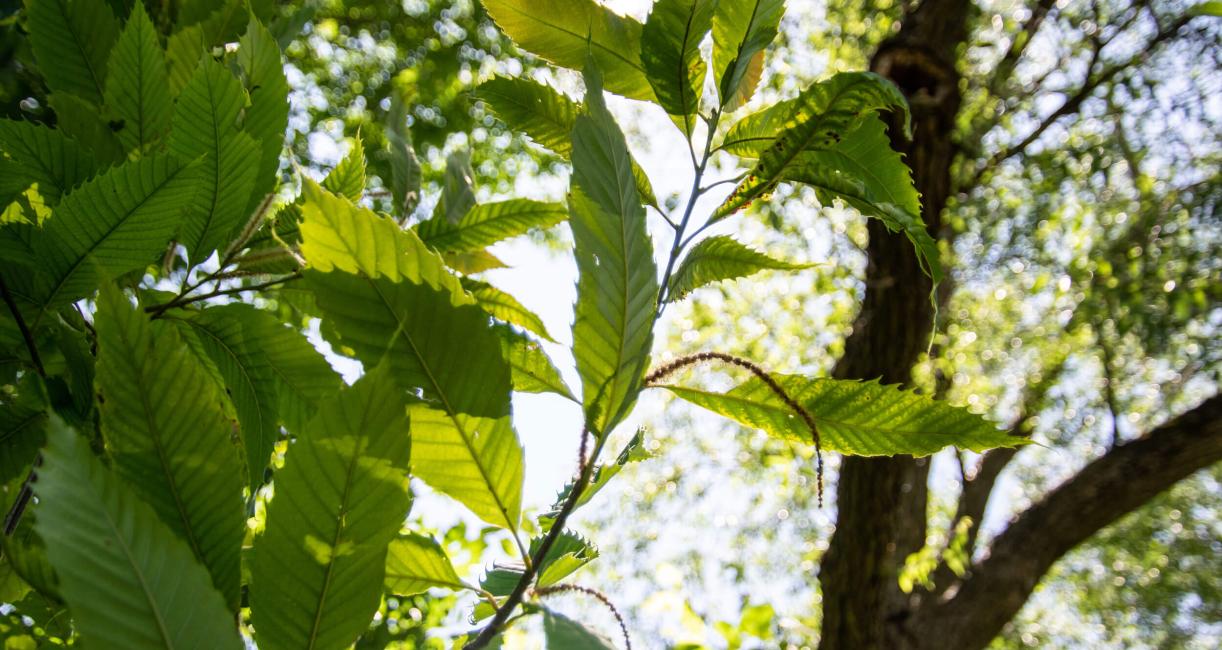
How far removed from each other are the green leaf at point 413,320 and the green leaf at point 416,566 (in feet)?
0.33

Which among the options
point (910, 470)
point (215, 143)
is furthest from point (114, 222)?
point (910, 470)

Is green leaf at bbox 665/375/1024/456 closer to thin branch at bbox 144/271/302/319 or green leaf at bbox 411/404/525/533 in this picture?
green leaf at bbox 411/404/525/533

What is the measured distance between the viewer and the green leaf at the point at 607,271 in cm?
47

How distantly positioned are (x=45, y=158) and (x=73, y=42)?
259mm

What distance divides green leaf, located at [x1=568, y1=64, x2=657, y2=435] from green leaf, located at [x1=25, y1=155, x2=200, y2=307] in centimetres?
34

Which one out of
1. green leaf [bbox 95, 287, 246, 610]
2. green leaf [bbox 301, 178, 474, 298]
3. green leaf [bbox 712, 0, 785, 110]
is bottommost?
green leaf [bbox 95, 287, 246, 610]

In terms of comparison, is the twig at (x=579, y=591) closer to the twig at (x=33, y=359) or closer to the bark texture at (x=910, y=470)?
the twig at (x=33, y=359)

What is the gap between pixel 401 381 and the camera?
0.47 metres

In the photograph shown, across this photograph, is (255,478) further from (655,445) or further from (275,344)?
(655,445)

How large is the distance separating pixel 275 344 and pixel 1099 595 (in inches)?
513

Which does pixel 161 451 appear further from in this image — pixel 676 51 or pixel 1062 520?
pixel 1062 520

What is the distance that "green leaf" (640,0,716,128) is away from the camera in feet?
1.92

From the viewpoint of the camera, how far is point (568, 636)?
43 cm

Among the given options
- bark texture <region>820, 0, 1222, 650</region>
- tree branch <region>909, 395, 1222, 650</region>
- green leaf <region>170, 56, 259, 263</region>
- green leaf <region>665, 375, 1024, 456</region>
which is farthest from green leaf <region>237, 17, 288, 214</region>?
tree branch <region>909, 395, 1222, 650</region>
